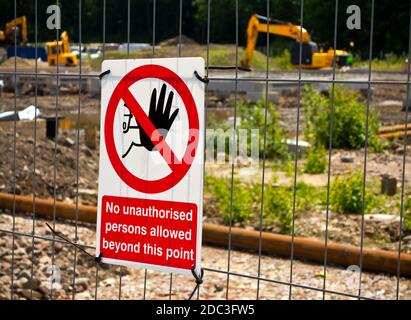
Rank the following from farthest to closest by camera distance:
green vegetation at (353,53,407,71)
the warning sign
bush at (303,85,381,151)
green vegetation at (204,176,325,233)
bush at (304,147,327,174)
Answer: green vegetation at (353,53,407,71) < bush at (303,85,381,151) < bush at (304,147,327,174) < green vegetation at (204,176,325,233) < the warning sign

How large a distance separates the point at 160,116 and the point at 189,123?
13 cm

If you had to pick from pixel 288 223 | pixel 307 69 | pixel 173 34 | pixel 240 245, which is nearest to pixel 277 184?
pixel 288 223

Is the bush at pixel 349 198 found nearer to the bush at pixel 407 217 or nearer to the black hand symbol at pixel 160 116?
the bush at pixel 407 217

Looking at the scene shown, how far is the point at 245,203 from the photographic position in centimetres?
888

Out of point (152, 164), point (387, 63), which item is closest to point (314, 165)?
point (152, 164)

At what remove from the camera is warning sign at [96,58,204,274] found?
9.96 feet

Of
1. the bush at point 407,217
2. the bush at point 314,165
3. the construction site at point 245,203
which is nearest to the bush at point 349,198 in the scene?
the construction site at point 245,203

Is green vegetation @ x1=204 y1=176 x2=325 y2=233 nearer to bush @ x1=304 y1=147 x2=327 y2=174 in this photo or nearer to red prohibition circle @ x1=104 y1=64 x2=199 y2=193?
bush @ x1=304 y1=147 x2=327 y2=174

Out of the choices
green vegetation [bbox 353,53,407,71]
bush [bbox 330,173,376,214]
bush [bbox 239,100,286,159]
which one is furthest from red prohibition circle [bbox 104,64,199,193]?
green vegetation [bbox 353,53,407,71]

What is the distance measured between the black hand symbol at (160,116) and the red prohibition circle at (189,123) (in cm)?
5

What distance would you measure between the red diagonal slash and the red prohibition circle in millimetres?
21

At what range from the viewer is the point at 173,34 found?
3744mm

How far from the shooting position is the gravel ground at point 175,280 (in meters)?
6.16
